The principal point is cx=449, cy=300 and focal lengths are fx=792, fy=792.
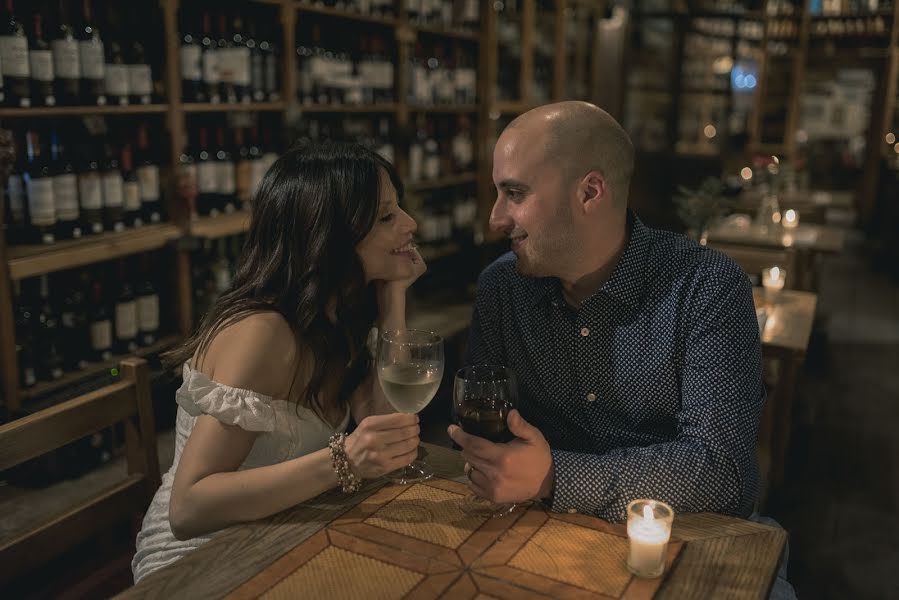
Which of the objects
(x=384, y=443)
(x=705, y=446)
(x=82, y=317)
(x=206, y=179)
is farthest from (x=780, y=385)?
(x=82, y=317)

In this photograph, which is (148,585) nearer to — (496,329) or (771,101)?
(496,329)

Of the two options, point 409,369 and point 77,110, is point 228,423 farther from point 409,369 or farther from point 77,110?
point 77,110

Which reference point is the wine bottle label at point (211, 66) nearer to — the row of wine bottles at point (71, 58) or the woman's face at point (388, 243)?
the row of wine bottles at point (71, 58)

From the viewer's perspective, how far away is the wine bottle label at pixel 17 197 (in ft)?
8.73

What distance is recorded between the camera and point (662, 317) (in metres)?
1.60

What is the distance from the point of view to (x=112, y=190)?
2.91 m

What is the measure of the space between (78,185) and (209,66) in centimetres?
76

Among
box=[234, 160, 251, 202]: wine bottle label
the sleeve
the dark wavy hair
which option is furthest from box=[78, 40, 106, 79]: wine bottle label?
the sleeve

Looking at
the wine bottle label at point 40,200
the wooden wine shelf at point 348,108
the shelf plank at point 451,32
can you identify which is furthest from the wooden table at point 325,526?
the shelf plank at point 451,32

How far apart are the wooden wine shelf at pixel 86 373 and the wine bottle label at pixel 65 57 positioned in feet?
3.28

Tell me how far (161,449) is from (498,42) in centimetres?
378

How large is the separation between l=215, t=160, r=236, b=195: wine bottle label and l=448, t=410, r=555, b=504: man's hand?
2.44m

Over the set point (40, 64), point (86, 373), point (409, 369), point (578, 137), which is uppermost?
point (40, 64)

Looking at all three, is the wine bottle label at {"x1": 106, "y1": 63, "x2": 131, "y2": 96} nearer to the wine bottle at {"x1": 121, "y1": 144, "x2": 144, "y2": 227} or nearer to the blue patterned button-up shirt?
the wine bottle at {"x1": 121, "y1": 144, "x2": 144, "y2": 227}
